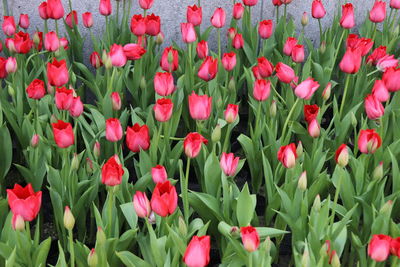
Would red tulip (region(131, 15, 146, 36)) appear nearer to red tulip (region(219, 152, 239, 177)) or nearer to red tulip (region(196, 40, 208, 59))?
red tulip (region(196, 40, 208, 59))

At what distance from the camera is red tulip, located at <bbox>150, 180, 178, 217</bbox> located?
51.5 inches

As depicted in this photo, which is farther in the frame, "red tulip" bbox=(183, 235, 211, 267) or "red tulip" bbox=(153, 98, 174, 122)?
"red tulip" bbox=(153, 98, 174, 122)

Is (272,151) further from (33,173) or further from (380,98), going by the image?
(33,173)

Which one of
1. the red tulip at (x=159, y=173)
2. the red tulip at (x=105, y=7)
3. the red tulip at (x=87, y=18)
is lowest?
the red tulip at (x=159, y=173)

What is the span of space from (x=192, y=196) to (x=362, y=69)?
3.17 feet

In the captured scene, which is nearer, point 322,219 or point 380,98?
point 322,219

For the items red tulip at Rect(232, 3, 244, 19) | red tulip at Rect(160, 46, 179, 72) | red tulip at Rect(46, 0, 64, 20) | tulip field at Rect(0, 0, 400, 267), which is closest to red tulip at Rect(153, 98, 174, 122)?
tulip field at Rect(0, 0, 400, 267)

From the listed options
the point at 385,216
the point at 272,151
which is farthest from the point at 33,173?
the point at 385,216

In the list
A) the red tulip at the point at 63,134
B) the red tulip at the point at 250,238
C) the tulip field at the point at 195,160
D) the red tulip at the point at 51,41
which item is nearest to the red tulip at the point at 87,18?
the tulip field at the point at 195,160

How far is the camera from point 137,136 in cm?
166

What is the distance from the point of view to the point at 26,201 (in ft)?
4.28

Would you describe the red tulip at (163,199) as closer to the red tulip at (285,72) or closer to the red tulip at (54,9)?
the red tulip at (285,72)

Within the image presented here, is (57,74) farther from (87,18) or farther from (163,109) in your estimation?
(87,18)

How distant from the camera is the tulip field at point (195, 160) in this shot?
57.4 inches
